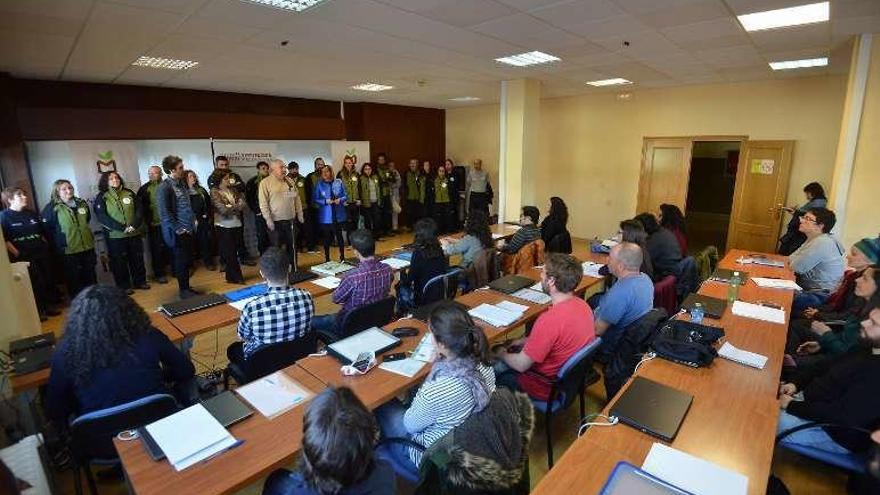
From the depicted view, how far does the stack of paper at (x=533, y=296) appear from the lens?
315cm

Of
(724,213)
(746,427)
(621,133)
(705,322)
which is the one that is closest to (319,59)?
(705,322)

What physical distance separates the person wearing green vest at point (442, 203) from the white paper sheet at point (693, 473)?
7.96 meters

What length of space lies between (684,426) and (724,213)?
516 inches

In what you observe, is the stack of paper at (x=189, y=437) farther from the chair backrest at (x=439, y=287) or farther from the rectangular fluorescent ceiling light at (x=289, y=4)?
the rectangular fluorescent ceiling light at (x=289, y=4)

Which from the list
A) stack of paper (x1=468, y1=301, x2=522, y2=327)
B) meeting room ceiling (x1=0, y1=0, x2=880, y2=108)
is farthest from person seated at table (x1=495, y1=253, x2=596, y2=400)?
meeting room ceiling (x1=0, y1=0, x2=880, y2=108)

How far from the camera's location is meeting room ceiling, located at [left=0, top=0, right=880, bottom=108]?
3.20 meters

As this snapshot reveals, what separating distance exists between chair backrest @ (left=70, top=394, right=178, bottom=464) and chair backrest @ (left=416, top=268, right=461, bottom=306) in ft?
6.94

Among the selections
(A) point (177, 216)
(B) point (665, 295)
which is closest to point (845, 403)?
(B) point (665, 295)

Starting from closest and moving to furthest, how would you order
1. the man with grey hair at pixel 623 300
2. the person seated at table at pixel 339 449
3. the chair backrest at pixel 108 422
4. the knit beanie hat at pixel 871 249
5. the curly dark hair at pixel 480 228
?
the person seated at table at pixel 339 449 → the chair backrest at pixel 108 422 → the man with grey hair at pixel 623 300 → the knit beanie hat at pixel 871 249 → the curly dark hair at pixel 480 228

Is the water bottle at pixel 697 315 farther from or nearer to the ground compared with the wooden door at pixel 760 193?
nearer to the ground

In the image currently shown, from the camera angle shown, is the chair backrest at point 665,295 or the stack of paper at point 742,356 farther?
the chair backrest at point 665,295

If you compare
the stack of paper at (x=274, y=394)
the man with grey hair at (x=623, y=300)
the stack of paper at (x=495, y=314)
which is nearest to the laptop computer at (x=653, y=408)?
the man with grey hair at (x=623, y=300)

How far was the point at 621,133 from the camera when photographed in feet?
26.3

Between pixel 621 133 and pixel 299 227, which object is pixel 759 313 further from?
pixel 299 227
